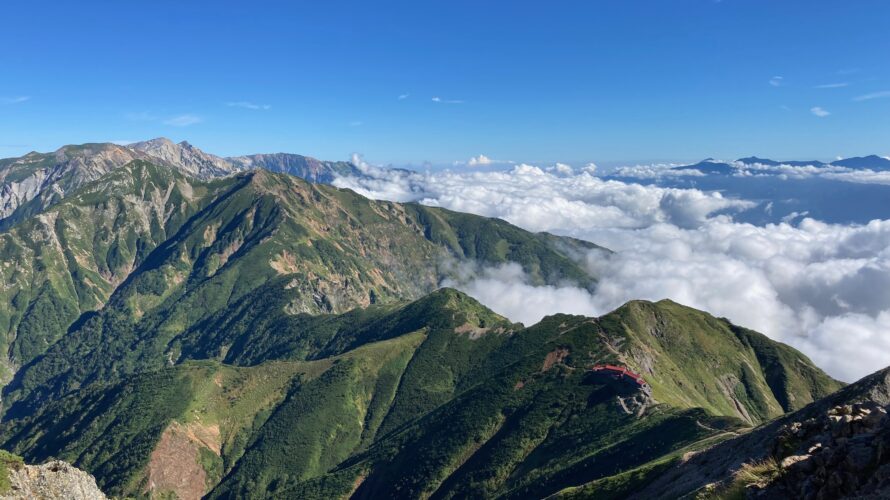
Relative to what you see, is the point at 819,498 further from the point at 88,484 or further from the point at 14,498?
the point at 88,484

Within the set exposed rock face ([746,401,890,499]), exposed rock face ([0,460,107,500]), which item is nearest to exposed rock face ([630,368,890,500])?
exposed rock face ([746,401,890,499])

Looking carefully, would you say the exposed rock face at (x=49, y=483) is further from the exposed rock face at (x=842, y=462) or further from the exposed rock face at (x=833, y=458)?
the exposed rock face at (x=842, y=462)

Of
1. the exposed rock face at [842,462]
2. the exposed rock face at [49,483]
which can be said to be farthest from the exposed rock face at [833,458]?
the exposed rock face at [49,483]

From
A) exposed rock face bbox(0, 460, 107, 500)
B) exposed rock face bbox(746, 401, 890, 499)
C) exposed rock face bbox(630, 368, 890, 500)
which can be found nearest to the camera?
exposed rock face bbox(746, 401, 890, 499)

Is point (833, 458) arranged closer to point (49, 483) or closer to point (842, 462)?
point (842, 462)

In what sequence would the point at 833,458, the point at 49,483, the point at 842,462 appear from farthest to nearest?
1. the point at 49,483
2. the point at 833,458
3. the point at 842,462

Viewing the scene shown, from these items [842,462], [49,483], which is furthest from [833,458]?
[49,483]

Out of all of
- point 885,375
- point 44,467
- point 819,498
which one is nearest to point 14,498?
point 44,467

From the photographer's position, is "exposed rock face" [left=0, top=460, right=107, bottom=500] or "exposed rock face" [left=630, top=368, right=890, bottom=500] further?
"exposed rock face" [left=0, top=460, right=107, bottom=500]

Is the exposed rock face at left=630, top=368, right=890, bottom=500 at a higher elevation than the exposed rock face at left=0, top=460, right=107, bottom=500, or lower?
higher

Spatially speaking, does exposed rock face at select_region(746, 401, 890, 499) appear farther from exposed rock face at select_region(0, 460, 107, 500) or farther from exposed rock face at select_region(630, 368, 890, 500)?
exposed rock face at select_region(0, 460, 107, 500)
